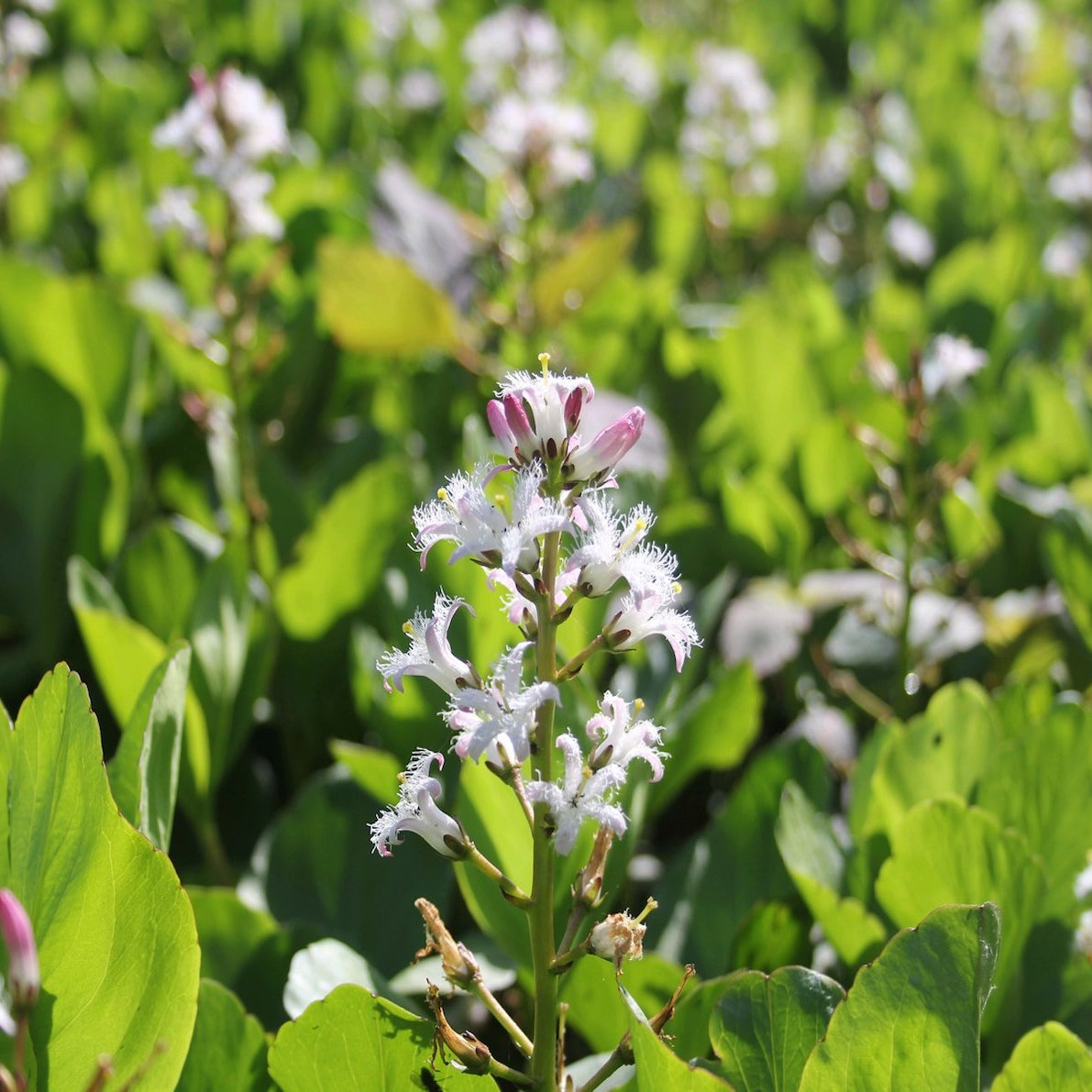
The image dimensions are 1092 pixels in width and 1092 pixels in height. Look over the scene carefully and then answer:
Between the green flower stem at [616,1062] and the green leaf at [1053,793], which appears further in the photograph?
the green leaf at [1053,793]

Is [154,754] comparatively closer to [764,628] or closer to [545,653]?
[545,653]

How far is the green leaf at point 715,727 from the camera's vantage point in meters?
1.65

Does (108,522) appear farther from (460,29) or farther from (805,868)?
(460,29)

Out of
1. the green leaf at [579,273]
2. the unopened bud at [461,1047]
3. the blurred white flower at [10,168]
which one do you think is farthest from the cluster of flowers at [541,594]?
the blurred white flower at [10,168]

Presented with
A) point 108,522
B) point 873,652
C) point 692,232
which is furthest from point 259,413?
point 692,232

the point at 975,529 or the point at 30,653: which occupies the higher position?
the point at 975,529

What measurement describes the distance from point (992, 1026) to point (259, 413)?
62.8 inches

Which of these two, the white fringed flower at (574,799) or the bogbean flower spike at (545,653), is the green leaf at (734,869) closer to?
the bogbean flower spike at (545,653)

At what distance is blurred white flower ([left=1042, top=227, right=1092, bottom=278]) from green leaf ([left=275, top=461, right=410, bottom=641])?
2.03 metres

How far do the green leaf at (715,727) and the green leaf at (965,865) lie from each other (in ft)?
1.25

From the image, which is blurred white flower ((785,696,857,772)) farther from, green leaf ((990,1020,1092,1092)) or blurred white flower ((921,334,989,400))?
green leaf ((990,1020,1092,1092))

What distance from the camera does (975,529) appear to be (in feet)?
6.72

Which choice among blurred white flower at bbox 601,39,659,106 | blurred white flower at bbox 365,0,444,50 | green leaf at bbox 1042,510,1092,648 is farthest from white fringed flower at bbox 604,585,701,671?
blurred white flower at bbox 365,0,444,50

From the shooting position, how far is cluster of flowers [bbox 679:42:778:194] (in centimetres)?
359
